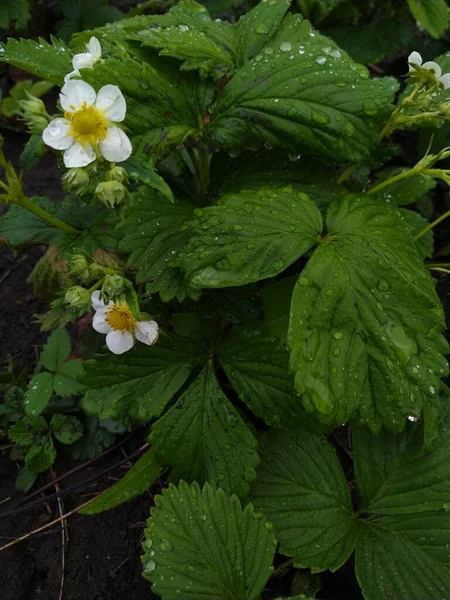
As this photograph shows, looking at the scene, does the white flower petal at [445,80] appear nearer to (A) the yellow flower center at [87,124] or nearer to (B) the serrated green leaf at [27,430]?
(A) the yellow flower center at [87,124]

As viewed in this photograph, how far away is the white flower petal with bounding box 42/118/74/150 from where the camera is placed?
3.81ft

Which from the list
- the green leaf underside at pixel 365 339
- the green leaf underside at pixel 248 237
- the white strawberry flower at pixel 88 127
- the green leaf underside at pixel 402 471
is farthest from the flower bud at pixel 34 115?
the green leaf underside at pixel 402 471

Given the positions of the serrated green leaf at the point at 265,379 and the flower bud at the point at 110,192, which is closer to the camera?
the flower bud at the point at 110,192

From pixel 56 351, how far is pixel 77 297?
0.61 meters

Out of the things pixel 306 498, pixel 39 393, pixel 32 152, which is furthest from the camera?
pixel 39 393

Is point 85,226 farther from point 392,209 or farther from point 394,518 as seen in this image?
point 394,518

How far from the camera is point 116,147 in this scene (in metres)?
1.16

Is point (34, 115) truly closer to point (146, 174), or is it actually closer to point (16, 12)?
point (146, 174)

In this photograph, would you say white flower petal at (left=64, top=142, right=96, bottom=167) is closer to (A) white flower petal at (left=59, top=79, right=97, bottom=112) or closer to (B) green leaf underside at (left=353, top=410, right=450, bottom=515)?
(A) white flower petal at (left=59, top=79, right=97, bottom=112)

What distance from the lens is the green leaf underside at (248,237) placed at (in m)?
1.26

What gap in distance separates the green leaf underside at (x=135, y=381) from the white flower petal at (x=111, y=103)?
22.0 inches

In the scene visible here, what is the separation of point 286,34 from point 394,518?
130 centimetres

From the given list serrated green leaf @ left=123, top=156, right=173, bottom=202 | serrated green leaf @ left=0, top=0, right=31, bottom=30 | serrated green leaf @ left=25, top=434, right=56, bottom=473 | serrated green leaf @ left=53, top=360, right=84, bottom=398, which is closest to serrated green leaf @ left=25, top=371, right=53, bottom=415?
serrated green leaf @ left=53, top=360, right=84, bottom=398

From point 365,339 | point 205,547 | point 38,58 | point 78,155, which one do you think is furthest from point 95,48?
point 205,547
